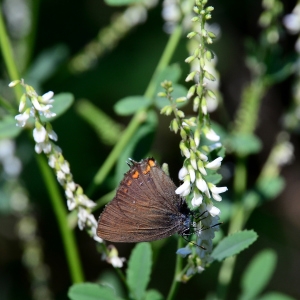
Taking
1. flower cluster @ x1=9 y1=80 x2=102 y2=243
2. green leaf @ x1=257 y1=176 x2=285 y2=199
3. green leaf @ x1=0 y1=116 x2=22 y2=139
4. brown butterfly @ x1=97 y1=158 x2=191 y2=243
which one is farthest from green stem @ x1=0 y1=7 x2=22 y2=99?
green leaf @ x1=257 y1=176 x2=285 y2=199

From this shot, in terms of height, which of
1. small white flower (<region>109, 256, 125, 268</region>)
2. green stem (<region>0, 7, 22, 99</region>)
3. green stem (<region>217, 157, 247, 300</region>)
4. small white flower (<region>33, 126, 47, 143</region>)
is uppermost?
green stem (<region>0, 7, 22, 99</region>)

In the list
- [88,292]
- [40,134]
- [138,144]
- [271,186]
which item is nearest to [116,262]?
[88,292]

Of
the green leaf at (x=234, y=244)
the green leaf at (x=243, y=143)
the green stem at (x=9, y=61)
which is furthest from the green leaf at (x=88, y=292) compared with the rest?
the green leaf at (x=243, y=143)

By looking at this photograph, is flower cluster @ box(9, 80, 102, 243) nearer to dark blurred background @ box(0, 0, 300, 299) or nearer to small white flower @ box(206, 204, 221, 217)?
small white flower @ box(206, 204, 221, 217)

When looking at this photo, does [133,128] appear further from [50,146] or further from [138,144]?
[50,146]

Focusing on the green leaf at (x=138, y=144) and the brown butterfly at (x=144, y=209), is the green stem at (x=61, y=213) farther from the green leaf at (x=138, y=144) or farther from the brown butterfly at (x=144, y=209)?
the brown butterfly at (x=144, y=209)
